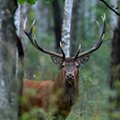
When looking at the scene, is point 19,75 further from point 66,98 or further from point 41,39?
point 41,39

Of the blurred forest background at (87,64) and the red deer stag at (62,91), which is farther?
the red deer stag at (62,91)

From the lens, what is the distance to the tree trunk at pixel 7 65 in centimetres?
548

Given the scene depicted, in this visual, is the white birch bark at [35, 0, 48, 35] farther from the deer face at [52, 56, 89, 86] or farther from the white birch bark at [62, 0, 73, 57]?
the deer face at [52, 56, 89, 86]

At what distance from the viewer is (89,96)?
1208cm

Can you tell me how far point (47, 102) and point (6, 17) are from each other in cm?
560

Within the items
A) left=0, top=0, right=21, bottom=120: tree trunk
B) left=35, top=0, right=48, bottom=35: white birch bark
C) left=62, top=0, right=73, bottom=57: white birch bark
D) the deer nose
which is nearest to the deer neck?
the deer nose

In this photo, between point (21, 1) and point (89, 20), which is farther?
point (89, 20)

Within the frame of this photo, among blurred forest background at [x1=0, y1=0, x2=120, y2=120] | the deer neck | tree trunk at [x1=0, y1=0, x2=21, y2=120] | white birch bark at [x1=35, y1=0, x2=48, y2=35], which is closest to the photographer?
tree trunk at [x1=0, y1=0, x2=21, y2=120]

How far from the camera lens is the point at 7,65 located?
17.9 ft

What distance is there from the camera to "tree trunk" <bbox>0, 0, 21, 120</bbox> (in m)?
5.48

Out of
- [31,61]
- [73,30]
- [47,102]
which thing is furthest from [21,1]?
[73,30]

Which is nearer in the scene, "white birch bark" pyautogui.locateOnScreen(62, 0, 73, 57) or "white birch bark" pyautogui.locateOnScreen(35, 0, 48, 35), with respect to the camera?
"white birch bark" pyautogui.locateOnScreen(62, 0, 73, 57)

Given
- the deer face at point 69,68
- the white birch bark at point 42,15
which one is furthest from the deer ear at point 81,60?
the white birch bark at point 42,15

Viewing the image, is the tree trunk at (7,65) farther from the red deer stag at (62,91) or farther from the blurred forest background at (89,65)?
the red deer stag at (62,91)
